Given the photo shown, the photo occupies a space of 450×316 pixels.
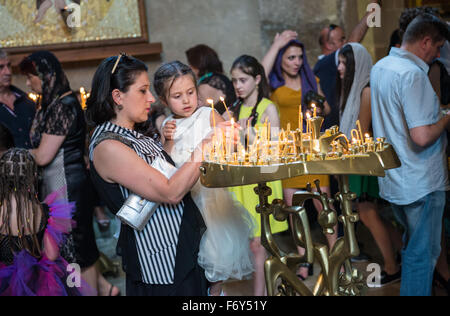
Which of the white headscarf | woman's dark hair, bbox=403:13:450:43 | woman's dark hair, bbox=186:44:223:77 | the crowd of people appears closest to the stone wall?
woman's dark hair, bbox=186:44:223:77

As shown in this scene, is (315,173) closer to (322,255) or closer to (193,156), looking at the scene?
(322,255)

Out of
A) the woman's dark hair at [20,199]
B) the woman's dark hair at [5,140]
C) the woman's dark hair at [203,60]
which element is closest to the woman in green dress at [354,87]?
the woman's dark hair at [203,60]

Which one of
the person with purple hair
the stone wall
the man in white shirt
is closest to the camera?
the man in white shirt

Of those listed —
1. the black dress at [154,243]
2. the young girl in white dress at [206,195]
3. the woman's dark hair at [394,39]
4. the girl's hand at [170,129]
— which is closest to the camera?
the black dress at [154,243]

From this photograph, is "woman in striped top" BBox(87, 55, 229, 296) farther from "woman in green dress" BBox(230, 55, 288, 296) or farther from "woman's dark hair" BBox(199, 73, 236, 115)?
"woman's dark hair" BBox(199, 73, 236, 115)

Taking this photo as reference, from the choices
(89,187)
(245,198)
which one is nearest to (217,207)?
(245,198)

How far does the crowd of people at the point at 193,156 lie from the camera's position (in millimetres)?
1914

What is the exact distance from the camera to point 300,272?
3.56m

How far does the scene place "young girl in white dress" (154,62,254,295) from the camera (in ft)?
6.70

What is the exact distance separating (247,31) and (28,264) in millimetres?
3567

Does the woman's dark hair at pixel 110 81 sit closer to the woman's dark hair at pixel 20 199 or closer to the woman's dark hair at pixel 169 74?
the woman's dark hair at pixel 169 74

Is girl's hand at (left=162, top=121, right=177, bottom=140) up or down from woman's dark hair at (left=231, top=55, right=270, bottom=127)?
down

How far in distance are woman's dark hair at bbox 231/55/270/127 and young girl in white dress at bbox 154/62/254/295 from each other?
102cm
